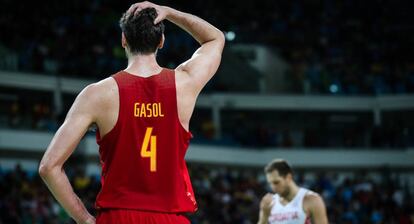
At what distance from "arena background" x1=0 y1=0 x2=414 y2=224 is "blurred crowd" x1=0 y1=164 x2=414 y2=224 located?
60 millimetres

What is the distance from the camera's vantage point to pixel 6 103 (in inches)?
965

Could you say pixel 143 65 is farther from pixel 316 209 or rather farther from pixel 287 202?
pixel 287 202

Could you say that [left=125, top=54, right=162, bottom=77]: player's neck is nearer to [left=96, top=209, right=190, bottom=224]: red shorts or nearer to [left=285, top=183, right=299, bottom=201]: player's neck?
[left=96, top=209, right=190, bottom=224]: red shorts

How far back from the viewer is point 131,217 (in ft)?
12.7

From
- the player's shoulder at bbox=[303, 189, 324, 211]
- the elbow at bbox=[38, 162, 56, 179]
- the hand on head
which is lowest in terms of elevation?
the player's shoulder at bbox=[303, 189, 324, 211]

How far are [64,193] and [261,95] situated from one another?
2722cm

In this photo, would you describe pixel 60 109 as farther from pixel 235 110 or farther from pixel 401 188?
pixel 401 188

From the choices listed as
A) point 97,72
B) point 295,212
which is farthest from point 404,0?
point 295,212

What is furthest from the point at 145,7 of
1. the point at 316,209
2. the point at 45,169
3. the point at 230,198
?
the point at 230,198

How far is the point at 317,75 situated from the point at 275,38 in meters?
3.67

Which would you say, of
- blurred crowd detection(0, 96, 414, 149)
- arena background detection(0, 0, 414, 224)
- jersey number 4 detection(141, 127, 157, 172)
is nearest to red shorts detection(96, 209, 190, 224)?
jersey number 4 detection(141, 127, 157, 172)

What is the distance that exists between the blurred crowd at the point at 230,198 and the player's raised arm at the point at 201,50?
12.1 m

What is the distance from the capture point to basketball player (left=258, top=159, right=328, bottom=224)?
9070mm

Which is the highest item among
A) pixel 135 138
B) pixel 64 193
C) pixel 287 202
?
pixel 135 138
